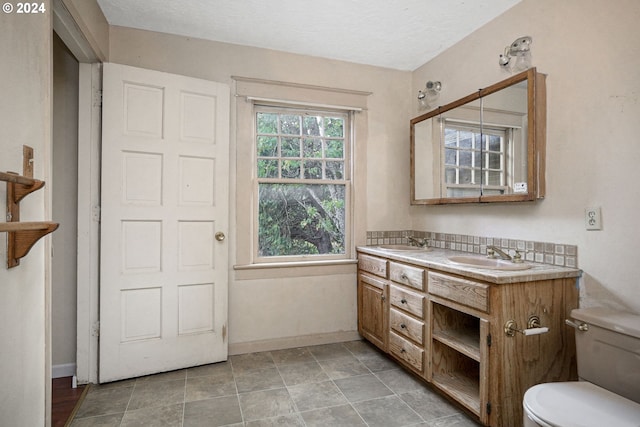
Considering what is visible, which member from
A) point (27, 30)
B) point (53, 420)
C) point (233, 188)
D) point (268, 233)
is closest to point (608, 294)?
point (268, 233)

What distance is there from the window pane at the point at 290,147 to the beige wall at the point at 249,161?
346 millimetres

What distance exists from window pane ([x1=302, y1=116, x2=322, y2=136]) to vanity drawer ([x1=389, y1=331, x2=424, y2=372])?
182 centimetres

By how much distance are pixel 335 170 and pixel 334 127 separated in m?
0.40

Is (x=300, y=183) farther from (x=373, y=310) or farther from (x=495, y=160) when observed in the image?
(x=495, y=160)

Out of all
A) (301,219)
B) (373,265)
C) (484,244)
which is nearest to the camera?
(484,244)

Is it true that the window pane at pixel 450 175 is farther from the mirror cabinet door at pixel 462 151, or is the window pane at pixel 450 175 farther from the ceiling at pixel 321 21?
the ceiling at pixel 321 21

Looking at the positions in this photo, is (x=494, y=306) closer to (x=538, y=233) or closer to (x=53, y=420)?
(x=538, y=233)

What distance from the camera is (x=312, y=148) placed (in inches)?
122

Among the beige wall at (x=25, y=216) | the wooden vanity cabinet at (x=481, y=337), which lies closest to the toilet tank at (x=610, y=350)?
the wooden vanity cabinet at (x=481, y=337)

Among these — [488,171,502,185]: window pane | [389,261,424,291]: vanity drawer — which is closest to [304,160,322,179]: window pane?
[389,261,424,291]: vanity drawer

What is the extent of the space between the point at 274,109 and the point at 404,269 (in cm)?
173

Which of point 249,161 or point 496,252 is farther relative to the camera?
point 249,161

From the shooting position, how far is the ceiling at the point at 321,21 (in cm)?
227

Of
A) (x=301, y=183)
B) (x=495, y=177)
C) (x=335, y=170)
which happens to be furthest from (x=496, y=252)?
(x=301, y=183)
